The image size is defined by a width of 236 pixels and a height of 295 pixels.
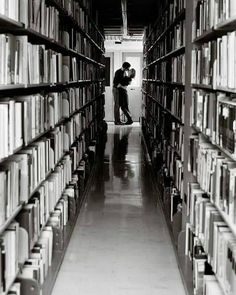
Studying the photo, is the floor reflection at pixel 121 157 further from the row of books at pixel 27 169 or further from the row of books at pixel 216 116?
the row of books at pixel 216 116

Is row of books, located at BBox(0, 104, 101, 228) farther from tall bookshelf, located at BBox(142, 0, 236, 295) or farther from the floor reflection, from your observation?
the floor reflection

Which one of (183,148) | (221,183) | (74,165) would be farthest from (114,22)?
(221,183)

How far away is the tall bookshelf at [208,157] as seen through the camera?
253cm

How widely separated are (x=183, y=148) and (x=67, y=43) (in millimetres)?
1538

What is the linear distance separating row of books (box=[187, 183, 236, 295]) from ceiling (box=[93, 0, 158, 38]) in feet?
21.2

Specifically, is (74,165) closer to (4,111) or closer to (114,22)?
(4,111)

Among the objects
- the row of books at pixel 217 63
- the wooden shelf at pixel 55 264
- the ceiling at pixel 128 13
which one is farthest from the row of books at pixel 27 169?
the ceiling at pixel 128 13

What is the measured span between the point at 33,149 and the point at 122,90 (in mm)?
12636

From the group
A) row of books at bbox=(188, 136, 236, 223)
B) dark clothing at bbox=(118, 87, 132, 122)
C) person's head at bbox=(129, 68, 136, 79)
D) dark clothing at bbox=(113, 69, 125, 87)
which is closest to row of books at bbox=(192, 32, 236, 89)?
row of books at bbox=(188, 136, 236, 223)

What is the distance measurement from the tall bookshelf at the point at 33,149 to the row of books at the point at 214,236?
998mm

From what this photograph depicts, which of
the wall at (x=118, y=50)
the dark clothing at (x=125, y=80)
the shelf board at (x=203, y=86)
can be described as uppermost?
the wall at (x=118, y=50)

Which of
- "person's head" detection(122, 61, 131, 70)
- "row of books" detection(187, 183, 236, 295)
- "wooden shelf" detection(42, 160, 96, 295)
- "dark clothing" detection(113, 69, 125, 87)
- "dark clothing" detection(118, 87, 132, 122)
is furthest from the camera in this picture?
"dark clothing" detection(118, 87, 132, 122)

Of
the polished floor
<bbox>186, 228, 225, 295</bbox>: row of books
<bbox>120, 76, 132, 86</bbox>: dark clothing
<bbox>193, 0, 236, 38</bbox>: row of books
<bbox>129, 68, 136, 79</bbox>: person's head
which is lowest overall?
the polished floor

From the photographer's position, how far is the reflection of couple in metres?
15.6
